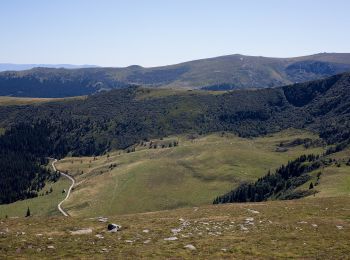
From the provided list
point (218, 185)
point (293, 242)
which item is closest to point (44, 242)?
point (293, 242)

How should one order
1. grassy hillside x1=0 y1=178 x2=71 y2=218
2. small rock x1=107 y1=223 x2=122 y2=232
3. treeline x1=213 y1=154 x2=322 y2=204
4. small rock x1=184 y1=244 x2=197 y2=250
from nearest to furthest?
1. small rock x1=184 y1=244 x2=197 y2=250
2. small rock x1=107 y1=223 x2=122 y2=232
3. treeline x1=213 y1=154 x2=322 y2=204
4. grassy hillside x1=0 y1=178 x2=71 y2=218

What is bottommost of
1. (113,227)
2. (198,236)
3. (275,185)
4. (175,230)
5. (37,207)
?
(37,207)

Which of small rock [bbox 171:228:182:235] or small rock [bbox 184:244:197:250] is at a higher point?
small rock [bbox 184:244:197:250]

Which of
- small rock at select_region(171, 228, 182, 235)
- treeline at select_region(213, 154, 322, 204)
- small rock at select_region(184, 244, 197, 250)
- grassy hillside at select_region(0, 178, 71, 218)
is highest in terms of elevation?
small rock at select_region(184, 244, 197, 250)

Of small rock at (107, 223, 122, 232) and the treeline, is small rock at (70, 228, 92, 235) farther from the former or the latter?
the treeline

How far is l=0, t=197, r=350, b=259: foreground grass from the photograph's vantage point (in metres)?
39.4

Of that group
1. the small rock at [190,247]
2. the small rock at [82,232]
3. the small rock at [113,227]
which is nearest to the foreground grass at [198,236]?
the small rock at [190,247]

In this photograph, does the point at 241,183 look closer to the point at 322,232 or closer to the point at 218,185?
the point at 218,185

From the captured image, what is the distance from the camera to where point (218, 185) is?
608ft

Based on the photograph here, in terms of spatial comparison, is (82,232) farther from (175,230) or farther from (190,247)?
(190,247)

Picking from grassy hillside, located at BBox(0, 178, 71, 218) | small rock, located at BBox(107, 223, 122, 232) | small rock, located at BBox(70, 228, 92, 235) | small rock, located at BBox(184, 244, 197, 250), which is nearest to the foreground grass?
small rock, located at BBox(184, 244, 197, 250)

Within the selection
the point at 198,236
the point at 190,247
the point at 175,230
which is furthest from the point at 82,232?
the point at 190,247

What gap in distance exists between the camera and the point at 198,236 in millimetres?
46031

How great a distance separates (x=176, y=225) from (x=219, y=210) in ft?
48.1
